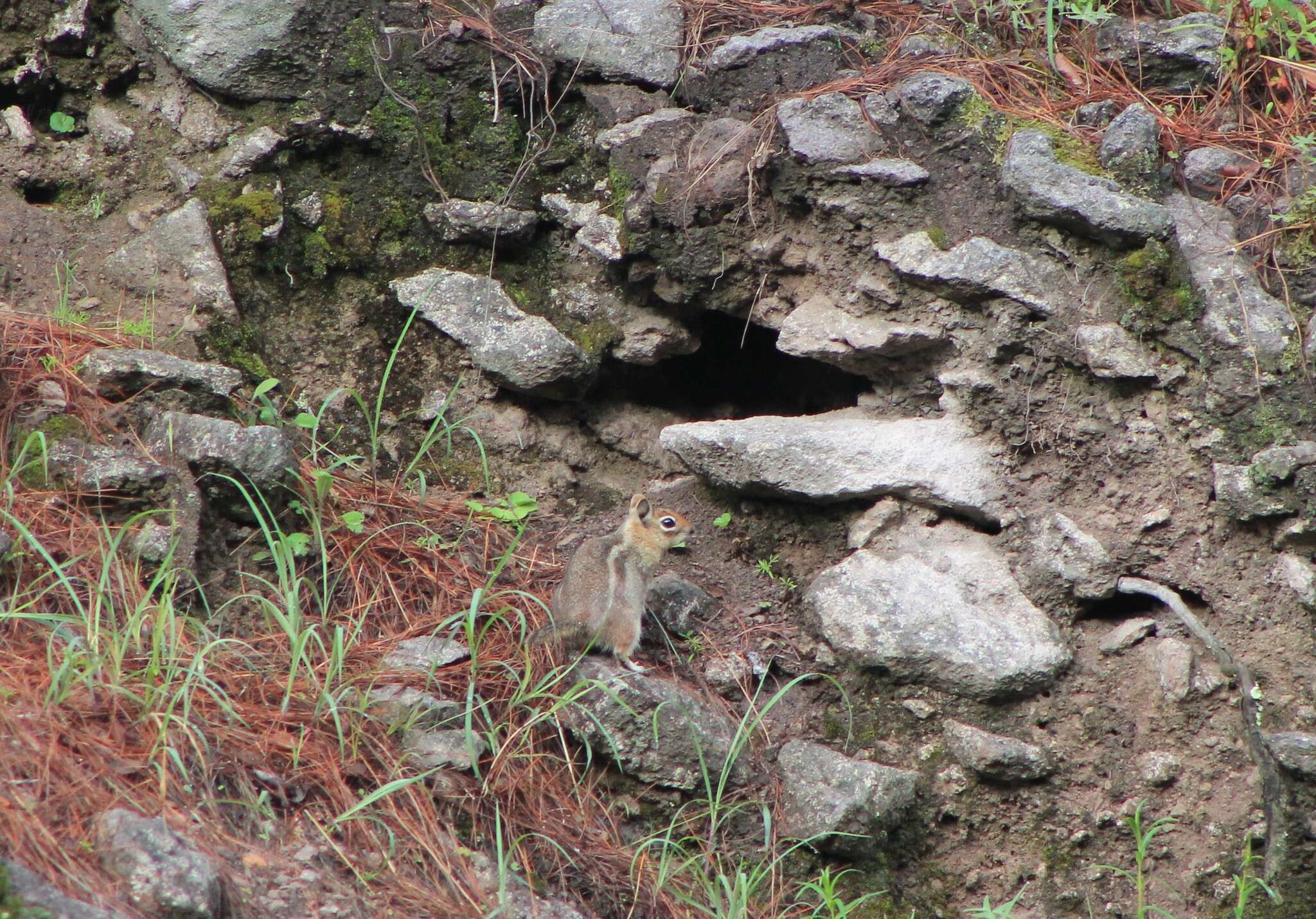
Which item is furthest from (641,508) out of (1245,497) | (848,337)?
(1245,497)

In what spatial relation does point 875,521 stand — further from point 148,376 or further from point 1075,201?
point 148,376

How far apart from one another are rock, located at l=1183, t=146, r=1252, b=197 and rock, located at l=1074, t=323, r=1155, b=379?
2.15ft

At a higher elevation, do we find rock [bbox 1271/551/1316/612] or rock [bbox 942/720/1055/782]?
rock [bbox 1271/551/1316/612]

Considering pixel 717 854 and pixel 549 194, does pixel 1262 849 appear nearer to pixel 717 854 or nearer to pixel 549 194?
pixel 717 854

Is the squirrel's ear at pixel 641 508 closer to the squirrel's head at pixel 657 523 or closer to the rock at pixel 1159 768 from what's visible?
the squirrel's head at pixel 657 523

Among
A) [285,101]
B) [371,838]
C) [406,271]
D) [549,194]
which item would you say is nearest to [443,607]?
[371,838]

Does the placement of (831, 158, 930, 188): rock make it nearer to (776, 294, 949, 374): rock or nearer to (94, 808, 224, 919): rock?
(776, 294, 949, 374): rock

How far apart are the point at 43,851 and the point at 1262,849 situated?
3.30 metres

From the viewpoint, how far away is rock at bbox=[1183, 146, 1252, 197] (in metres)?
4.20

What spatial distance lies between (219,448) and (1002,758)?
263cm

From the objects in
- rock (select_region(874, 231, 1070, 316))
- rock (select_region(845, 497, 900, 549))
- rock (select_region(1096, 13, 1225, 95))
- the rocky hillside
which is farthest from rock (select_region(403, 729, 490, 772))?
rock (select_region(1096, 13, 1225, 95))

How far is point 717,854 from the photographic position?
3.64 metres

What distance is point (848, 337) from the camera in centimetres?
434

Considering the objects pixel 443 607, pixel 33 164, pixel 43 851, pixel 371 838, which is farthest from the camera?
pixel 33 164
